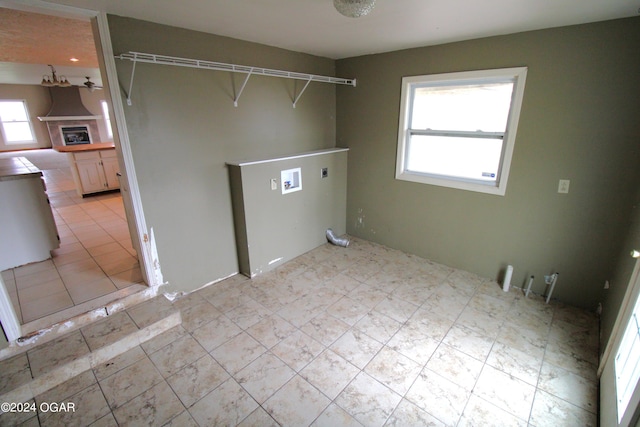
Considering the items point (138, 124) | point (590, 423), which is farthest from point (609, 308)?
point (138, 124)

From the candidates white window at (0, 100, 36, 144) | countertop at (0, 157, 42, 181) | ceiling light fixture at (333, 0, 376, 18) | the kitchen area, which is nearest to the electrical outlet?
ceiling light fixture at (333, 0, 376, 18)

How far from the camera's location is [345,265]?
11.2ft

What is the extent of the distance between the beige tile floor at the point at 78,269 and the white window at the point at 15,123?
679 centimetres

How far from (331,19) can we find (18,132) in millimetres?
11367

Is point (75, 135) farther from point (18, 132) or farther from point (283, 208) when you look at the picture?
point (283, 208)

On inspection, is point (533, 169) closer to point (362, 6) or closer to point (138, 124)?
point (362, 6)

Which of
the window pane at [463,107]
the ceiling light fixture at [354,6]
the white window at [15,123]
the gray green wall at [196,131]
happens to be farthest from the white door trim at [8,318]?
the white window at [15,123]

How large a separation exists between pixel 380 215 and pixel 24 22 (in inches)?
148

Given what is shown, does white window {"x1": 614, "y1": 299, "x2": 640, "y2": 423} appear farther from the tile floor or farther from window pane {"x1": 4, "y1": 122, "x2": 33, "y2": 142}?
window pane {"x1": 4, "y1": 122, "x2": 33, "y2": 142}

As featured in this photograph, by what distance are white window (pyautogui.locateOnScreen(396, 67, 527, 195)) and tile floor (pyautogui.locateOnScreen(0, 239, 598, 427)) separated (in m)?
1.18

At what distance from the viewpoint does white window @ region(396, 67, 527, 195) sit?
268 centimetres

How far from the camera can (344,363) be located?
204 centimetres

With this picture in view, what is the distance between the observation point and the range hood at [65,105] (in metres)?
8.74

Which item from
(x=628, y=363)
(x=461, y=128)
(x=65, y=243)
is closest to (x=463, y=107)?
(x=461, y=128)
